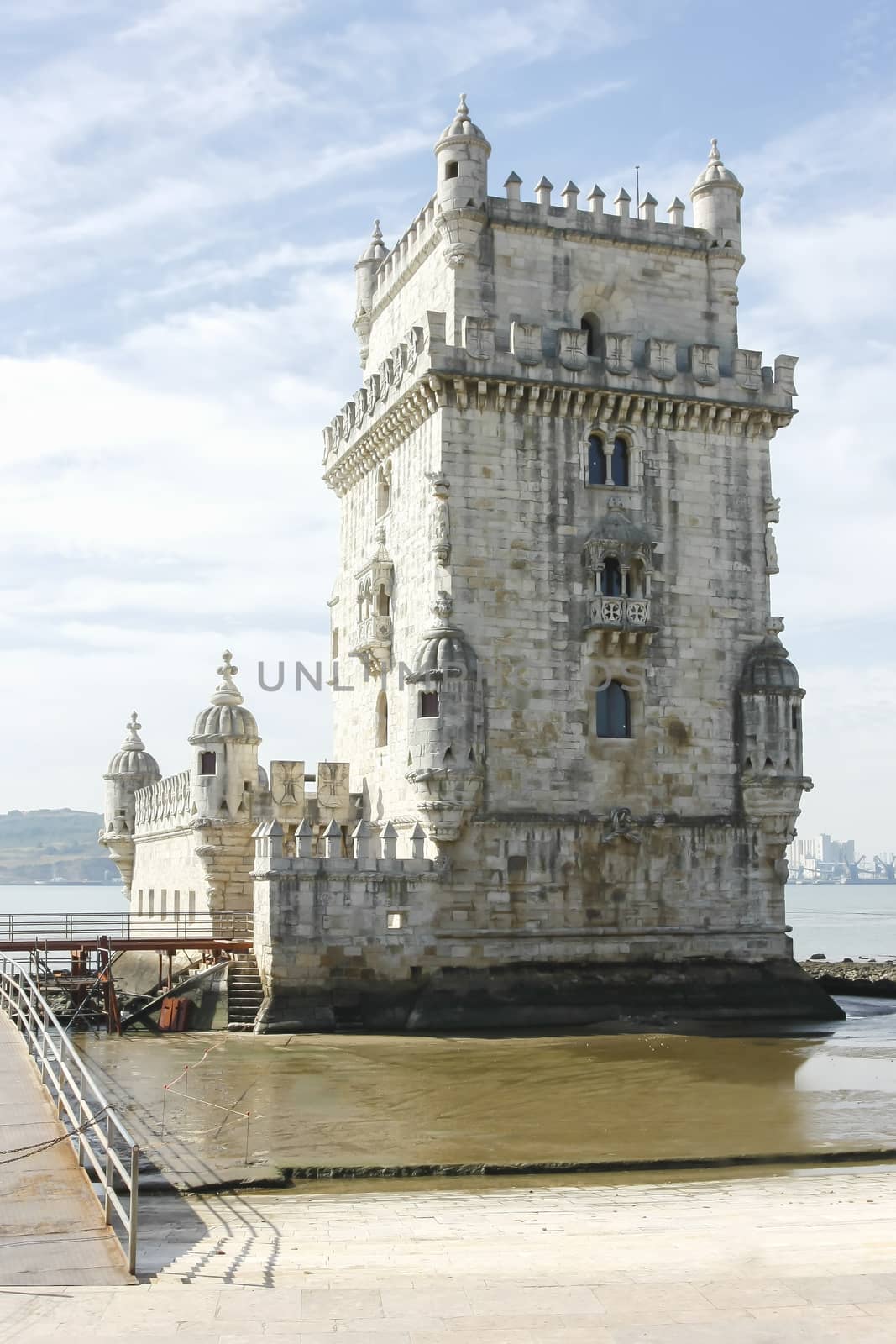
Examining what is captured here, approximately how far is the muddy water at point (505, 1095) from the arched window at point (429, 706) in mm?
6837

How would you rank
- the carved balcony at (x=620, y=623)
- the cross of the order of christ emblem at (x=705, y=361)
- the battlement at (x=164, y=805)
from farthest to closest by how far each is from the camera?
the battlement at (x=164, y=805)
the cross of the order of christ emblem at (x=705, y=361)
the carved balcony at (x=620, y=623)

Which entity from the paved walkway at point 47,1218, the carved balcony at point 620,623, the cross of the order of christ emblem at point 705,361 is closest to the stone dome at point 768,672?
the carved balcony at point 620,623

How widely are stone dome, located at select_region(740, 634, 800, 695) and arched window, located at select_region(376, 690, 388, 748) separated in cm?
869

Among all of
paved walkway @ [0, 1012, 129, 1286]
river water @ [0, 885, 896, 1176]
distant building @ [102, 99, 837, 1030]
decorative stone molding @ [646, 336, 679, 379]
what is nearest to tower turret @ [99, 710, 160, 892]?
distant building @ [102, 99, 837, 1030]

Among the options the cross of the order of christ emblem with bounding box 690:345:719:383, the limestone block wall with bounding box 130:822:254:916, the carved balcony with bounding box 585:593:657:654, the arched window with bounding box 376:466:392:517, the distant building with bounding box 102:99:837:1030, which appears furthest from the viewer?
the limestone block wall with bounding box 130:822:254:916

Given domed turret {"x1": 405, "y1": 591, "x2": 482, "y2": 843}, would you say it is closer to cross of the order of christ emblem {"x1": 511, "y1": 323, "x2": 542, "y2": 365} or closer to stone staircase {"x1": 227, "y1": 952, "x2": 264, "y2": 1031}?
stone staircase {"x1": 227, "y1": 952, "x2": 264, "y2": 1031}

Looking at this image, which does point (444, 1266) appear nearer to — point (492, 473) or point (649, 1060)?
point (649, 1060)

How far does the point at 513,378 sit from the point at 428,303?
3998 millimetres

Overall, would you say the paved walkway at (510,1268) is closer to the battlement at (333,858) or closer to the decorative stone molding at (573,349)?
the battlement at (333,858)

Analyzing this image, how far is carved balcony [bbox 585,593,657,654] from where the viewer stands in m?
32.7

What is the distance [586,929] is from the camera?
32.2m

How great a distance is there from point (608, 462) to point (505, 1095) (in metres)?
15.9

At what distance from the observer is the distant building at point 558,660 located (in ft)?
102

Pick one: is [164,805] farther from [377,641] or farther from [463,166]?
[463,166]
